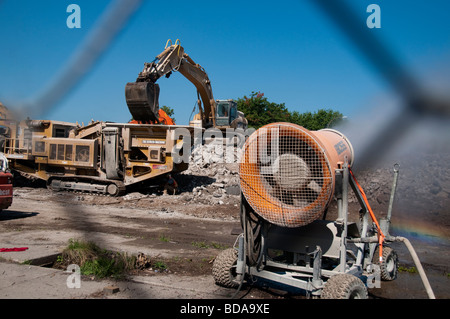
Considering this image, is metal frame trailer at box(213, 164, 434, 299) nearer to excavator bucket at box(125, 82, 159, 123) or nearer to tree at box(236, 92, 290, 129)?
excavator bucket at box(125, 82, 159, 123)

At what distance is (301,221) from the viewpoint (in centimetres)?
450

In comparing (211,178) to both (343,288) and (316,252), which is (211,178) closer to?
(316,252)

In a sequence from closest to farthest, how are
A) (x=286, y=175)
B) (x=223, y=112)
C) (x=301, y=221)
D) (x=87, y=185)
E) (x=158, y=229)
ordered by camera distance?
(x=301, y=221), (x=286, y=175), (x=158, y=229), (x=87, y=185), (x=223, y=112)

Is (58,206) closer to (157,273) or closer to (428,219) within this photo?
(157,273)

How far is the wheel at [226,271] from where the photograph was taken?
5.18 m

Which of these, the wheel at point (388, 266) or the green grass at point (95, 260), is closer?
the green grass at point (95, 260)

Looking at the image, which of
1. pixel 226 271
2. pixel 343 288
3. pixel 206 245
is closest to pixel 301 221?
pixel 343 288

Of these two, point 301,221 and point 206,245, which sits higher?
point 301,221

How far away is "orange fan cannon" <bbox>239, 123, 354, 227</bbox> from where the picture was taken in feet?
14.5

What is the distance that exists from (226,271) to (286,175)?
156cm

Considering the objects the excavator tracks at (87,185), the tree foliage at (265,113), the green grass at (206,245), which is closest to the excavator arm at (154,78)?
the excavator tracks at (87,185)

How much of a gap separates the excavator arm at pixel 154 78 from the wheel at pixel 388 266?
443 inches

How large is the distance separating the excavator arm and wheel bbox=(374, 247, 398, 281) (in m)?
11.2

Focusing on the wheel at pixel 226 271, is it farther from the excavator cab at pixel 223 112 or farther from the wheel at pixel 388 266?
the excavator cab at pixel 223 112
